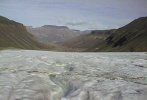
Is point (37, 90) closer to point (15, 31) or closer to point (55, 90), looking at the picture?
point (55, 90)

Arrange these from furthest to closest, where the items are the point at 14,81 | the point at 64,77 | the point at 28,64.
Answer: the point at 28,64, the point at 64,77, the point at 14,81

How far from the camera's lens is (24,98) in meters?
8.21

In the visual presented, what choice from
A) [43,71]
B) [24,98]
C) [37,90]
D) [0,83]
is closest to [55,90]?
[37,90]

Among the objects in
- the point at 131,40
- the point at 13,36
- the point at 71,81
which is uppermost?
the point at 13,36

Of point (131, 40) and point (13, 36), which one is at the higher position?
point (13, 36)

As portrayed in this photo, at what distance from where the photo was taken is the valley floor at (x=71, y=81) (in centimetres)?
866

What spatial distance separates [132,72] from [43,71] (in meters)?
3.78

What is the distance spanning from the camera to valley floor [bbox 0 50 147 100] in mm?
8664

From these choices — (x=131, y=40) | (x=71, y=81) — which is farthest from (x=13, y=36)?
(x=71, y=81)

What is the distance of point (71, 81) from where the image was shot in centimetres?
1017

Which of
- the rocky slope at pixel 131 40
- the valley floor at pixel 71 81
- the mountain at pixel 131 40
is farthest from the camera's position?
the rocky slope at pixel 131 40

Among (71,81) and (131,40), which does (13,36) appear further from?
(71,81)

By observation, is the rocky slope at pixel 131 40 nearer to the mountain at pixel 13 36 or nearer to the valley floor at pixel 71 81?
the mountain at pixel 13 36

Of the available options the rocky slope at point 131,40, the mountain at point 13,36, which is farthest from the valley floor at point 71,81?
the mountain at point 13,36
